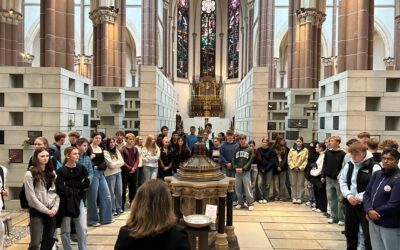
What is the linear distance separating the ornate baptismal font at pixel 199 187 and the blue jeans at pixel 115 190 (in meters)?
2.45

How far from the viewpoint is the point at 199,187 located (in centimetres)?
468

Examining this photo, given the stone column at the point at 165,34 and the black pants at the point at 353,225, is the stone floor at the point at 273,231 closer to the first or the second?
the black pants at the point at 353,225

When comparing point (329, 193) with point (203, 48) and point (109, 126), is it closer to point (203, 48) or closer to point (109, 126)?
point (109, 126)

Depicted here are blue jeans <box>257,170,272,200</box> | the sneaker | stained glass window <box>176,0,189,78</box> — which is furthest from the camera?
stained glass window <box>176,0,189,78</box>

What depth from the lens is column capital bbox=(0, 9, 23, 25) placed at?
16141 mm

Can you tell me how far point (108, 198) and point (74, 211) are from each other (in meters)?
2.14

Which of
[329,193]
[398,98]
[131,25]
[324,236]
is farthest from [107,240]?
[131,25]

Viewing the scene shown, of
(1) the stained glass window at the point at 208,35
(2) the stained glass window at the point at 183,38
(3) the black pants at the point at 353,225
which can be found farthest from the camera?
(1) the stained glass window at the point at 208,35

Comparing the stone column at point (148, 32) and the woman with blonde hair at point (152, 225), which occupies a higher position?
the stone column at point (148, 32)

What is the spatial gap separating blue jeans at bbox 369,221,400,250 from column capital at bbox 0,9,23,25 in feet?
56.2

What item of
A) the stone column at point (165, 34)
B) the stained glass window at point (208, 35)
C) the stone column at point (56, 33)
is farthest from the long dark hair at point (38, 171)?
the stained glass window at point (208, 35)

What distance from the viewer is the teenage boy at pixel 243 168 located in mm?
8070

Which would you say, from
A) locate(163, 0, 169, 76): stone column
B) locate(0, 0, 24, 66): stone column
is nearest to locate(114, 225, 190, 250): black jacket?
locate(0, 0, 24, 66): stone column

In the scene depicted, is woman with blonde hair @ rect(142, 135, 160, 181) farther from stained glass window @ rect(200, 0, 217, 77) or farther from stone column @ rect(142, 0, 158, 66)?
stained glass window @ rect(200, 0, 217, 77)
